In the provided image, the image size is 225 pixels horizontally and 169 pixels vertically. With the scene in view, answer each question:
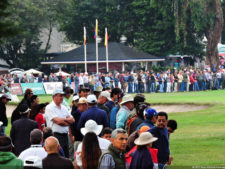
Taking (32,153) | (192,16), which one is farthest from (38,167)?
(192,16)

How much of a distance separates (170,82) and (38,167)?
4315cm

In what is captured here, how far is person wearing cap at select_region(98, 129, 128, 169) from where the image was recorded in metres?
8.52

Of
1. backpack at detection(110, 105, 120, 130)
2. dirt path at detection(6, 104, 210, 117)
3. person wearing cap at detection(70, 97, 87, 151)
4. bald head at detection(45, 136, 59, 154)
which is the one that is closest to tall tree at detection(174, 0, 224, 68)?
dirt path at detection(6, 104, 210, 117)

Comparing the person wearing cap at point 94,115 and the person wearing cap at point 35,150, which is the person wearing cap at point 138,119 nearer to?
the person wearing cap at point 94,115

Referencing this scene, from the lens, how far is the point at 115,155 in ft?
28.4

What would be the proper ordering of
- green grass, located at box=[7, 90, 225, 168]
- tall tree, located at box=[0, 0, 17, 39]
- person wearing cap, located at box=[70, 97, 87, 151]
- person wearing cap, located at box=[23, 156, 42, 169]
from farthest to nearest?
1. green grass, located at box=[7, 90, 225, 168]
2. person wearing cap, located at box=[70, 97, 87, 151]
3. person wearing cap, located at box=[23, 156, 42, 169]
4. tall tree, located at box=[0, 0, 17, 39]

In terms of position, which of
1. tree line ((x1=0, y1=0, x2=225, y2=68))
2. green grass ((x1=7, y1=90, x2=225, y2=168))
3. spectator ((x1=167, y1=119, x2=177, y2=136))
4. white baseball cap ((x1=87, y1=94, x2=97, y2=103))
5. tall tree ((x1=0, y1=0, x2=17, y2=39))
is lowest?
green grass ((x1=7, y1=90, x2=225, y2=168))

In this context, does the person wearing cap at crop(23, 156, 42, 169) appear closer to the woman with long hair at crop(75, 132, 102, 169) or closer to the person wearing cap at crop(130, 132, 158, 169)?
the woman with long hair at crop(75, 132, 102, 169)

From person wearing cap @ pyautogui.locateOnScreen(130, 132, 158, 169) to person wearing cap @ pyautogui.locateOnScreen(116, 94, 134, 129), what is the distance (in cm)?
337

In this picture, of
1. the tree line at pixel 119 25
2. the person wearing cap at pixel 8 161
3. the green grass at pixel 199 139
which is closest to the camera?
the person wearing cap at pixel 8 161

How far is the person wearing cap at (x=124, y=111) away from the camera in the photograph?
12266mm

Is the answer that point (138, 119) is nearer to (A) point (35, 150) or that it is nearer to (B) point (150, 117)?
(B) point (150, 117)

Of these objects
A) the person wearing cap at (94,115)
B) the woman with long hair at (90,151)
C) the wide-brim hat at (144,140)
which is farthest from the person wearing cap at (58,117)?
the wide-brim hat at (144,140)

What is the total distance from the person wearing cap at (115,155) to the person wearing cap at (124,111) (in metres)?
3.27
